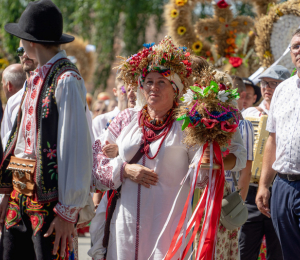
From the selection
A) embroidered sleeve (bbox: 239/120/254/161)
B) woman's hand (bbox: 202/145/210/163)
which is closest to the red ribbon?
woman's hand (bbox: 202/145/210/163)

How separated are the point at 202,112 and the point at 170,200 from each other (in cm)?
68

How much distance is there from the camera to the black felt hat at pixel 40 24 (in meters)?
2.52

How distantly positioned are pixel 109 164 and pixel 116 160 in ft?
0.20

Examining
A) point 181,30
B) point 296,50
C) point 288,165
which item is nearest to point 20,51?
point 296,50

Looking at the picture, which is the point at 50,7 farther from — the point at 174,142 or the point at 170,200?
the point at 170,200

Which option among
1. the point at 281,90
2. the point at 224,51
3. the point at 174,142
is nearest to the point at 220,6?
the point at 224,51

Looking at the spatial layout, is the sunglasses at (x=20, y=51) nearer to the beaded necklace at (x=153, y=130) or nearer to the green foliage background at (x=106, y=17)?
the beaded necklace at (x=153, y=130)

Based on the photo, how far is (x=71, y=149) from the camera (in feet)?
7.87

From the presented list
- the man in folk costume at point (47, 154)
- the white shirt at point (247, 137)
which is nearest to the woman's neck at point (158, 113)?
the man in folk costume at point (47, 154)

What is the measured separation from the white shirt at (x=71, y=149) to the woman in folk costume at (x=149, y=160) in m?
0.70

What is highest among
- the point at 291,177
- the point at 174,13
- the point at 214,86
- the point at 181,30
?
the point at 174,13

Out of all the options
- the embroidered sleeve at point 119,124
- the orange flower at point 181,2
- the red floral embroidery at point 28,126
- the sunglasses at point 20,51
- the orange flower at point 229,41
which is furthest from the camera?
the orange flower at point 229,41

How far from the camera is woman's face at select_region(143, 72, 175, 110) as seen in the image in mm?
3146

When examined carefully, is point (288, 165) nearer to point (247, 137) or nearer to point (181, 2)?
point (247, 137)
